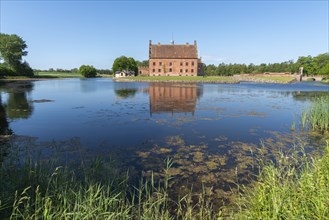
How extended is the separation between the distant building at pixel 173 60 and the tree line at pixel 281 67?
60.0 metres

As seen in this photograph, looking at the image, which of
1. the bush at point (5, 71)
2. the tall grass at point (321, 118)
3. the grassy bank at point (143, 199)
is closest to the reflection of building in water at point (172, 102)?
the tall grass at point (321, 118)

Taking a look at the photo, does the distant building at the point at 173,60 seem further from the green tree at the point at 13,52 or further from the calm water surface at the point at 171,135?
the calm water surface at the point at 171,135

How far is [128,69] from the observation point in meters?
119

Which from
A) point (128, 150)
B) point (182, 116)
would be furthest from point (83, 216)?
point (182, 116)

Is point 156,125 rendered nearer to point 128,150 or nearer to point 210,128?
point 210,128

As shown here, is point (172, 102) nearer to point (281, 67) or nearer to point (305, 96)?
point (305, 96)

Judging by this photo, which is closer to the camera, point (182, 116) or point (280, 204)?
point (280, 204)

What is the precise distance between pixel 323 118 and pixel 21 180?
53.7ft

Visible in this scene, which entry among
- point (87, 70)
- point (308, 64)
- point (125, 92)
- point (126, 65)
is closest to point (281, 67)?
point (308, 64)

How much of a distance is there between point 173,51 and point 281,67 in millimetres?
90270

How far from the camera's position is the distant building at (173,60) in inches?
3634

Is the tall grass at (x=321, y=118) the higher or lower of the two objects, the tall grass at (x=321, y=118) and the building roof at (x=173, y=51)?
the lower

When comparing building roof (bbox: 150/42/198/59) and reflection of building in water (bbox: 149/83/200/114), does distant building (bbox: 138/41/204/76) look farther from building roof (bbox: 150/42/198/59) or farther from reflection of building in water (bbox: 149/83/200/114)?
reflection of building in water (bbox: 149/83/200/114)

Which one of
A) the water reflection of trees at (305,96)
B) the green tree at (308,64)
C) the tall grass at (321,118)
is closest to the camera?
the tall grass at (321,118)
